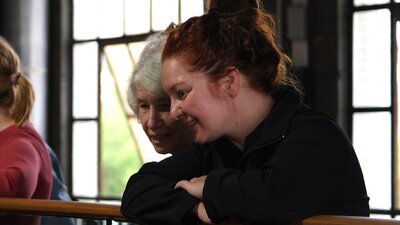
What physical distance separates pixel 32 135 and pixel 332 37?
3.04 meters

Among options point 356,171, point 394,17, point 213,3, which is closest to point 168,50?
point 213,3

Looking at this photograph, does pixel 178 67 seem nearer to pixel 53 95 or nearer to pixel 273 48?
pixel 273 48

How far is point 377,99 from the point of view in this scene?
6164 millimetres

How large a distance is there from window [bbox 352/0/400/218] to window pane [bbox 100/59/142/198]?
221 cm

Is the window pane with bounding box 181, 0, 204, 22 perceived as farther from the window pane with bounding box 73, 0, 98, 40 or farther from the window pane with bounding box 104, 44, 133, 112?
the window pane with bounding box 73, 0, 98, 40

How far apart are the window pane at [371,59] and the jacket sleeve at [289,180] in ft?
12.5

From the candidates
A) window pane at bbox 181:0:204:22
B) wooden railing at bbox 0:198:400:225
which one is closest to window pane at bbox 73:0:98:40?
window pane at bbox 181:0:204:22

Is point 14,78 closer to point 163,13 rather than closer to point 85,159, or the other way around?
point 163,13

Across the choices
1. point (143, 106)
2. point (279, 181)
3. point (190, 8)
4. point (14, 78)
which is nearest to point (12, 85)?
point (14, 78)

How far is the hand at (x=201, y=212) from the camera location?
237cm

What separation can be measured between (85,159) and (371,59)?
9.75ft

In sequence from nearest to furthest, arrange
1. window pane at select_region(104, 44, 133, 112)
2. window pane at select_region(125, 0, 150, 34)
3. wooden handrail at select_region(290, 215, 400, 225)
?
wooden handrail at select_region(290, 215, 400, 225) → window pane at select_region(125, 0, 150, 34) → window pane at select_region(104, 44, 133, 112)

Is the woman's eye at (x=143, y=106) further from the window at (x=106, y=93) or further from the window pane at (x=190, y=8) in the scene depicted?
the window at (x=106, y=93)

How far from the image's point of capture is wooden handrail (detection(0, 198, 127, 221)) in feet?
8.81
